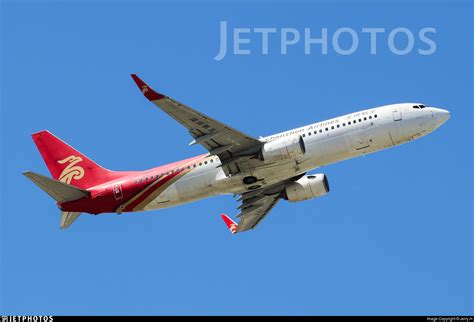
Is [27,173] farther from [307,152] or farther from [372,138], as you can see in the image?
[372,138]

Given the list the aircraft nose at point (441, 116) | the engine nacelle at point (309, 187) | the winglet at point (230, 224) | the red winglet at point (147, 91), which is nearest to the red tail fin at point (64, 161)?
the winglet at point (230, 224)

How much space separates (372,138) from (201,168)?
11190mm

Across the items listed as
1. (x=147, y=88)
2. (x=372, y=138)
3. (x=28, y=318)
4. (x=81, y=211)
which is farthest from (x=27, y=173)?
(x=372, y=138)

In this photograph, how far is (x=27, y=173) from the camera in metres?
61.5

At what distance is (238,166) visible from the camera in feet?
204

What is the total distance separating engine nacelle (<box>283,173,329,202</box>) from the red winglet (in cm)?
1435

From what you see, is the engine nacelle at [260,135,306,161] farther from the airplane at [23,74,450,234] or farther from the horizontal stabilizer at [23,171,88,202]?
the horizontal stabilizer at [23,171,88,202]

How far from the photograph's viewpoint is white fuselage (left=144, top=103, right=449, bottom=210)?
60844 mm

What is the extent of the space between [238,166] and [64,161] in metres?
13.8

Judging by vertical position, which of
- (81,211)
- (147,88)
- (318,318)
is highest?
(147,88)

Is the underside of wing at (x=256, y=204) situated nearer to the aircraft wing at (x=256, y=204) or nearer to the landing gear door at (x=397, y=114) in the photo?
the aircraft wing at (x=256, y=204)

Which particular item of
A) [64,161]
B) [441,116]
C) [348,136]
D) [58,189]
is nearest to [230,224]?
[64,161]

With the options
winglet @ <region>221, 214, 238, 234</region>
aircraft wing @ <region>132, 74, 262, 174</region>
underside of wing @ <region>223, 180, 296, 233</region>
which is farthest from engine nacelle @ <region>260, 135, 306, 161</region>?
winglet @ <region>221, 214, 238, 234</region>

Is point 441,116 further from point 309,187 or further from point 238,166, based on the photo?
point 238,166
